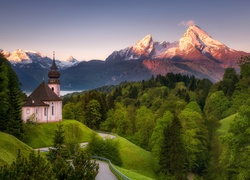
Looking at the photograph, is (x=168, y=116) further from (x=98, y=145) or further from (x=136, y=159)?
(x=98, y=145)

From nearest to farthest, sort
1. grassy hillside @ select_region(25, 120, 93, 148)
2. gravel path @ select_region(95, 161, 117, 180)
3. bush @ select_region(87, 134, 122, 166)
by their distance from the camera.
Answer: gravel path @ select_region(95, 161, 117, 180), bush @ select_region(87, 134, 122, 166), grassy hillside @ select_region(25, 120, 93, 148)

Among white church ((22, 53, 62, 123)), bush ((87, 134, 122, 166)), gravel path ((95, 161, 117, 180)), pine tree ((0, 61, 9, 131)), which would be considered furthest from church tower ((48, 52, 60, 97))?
gravel path ((95, 161, 117, 180))

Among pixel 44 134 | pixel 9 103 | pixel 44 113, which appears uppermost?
pixel 9 103

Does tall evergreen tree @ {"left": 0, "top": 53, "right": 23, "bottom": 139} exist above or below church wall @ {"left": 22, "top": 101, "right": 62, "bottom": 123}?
above

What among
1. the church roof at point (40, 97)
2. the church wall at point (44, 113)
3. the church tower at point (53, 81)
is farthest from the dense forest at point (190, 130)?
the church roof at point (40, 97)

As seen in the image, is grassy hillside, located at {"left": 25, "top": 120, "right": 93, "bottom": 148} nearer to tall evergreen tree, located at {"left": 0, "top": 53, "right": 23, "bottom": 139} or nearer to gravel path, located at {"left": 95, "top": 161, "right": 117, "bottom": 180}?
tall evergreen tree, located at {"left": 0, "top": 53, "right": 23, "bottom": 139}

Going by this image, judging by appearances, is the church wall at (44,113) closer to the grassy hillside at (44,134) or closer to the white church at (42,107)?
the white church at (42,107)

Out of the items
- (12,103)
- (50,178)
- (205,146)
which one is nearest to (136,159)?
(205,146)

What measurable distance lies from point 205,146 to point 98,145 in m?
24.9

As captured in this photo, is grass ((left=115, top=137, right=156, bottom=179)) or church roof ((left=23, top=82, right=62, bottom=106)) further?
church roof ((left=23, top=82, right=62, bottom=106))

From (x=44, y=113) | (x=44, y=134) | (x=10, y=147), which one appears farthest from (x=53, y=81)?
(x=10, y=147)

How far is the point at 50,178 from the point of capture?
61.3ft

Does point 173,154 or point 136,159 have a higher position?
point 173,154

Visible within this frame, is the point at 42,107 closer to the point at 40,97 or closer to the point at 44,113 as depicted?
the point at 44,113
